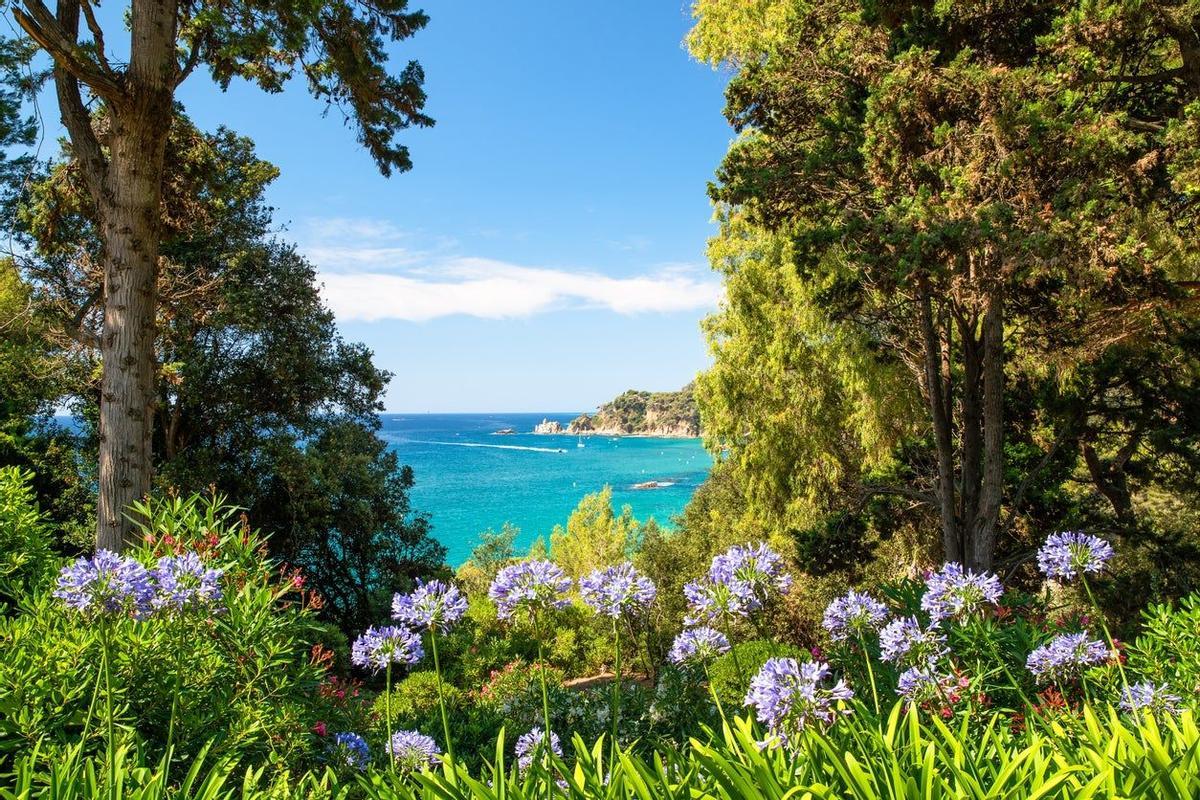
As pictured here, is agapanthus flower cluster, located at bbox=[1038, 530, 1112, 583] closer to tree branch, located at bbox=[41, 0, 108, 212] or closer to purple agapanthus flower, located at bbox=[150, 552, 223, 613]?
purple agapanthus flower, located at bbox=[150, 552, 223, 613]

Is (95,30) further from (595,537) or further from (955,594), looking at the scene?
(595,537)

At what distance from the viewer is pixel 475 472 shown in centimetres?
8494

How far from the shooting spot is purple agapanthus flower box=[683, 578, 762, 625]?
7.11 ft

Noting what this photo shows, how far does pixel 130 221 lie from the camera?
5.11 meters

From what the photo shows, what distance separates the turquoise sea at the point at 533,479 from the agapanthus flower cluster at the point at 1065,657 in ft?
66.5

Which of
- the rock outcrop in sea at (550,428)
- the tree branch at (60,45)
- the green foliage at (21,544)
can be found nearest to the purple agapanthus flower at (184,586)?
the green foliage at (21,544)

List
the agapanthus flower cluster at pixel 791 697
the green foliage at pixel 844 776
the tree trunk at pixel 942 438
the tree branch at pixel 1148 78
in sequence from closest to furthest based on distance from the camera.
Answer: the green foliage at pixel 844 776 → the agapanthus flower cluster at pixel 791 697 → the tree branch at pixel 1148 78 → the tree trunk at pixel 942 438

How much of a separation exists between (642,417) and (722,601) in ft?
434

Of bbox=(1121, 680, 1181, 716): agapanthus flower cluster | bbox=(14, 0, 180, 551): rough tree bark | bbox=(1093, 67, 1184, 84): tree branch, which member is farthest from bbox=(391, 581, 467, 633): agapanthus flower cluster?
bbox=(1093, 67, 1184, 84): tree branch

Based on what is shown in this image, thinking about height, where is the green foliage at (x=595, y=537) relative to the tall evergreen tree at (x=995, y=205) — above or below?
below

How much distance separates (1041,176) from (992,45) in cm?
194

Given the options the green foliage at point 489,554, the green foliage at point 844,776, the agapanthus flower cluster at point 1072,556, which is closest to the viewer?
the green foliage at point 844,776

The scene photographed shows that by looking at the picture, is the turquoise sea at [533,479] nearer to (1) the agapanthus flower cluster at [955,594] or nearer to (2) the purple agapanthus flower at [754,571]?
(1) the agapanthus flower cluster at [955,594]

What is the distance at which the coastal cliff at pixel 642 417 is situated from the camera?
379 ft
